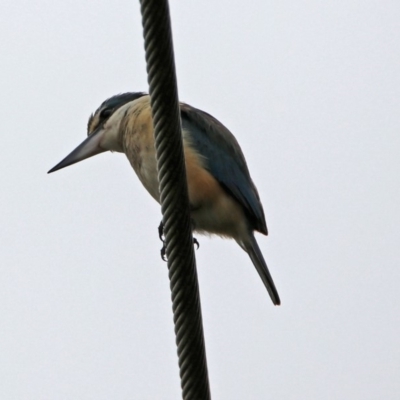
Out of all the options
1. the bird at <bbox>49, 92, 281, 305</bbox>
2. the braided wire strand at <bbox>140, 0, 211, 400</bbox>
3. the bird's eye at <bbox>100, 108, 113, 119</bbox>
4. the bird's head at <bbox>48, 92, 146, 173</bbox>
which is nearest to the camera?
the braided wire strand at <bbox>140, 0, 211, 400</bbox>

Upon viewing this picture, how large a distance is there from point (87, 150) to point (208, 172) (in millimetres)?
915

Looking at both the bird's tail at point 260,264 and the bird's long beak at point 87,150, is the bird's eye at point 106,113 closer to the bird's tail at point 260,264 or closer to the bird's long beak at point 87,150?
the bird's long beak at point 87,150

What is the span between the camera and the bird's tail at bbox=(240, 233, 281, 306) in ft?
15.5

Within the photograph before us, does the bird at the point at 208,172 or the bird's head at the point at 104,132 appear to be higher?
the bird's head at the point at 104,132

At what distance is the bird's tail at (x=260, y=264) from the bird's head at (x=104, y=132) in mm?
945

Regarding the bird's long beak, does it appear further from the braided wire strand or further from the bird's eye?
the braided wire strand

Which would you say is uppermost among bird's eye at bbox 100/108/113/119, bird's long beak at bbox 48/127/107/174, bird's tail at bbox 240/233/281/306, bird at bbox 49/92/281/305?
bird's eye at bbox 100/108/113/119

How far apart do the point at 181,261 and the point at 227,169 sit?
2409 mm

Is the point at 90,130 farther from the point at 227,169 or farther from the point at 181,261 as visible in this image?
the point at 181,261

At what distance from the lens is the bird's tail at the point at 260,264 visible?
4730 mm

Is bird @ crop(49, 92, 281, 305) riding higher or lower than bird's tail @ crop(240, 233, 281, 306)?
higher

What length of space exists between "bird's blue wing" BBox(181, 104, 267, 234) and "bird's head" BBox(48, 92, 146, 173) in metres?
0.44

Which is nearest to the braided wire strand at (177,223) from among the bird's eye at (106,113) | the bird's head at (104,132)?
the bird's head at (104,132)

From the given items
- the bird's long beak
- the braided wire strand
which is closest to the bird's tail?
the bird's long beak
